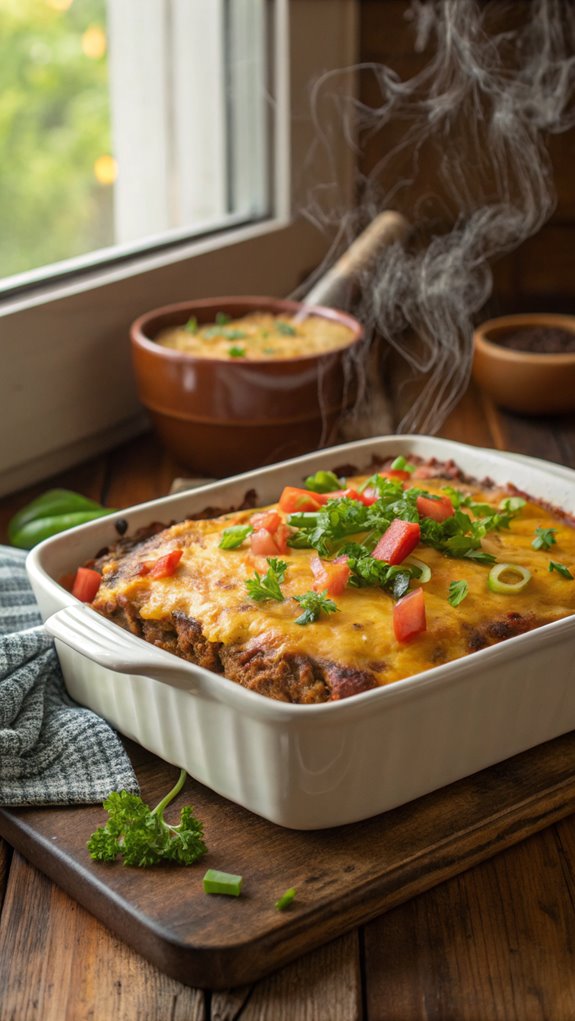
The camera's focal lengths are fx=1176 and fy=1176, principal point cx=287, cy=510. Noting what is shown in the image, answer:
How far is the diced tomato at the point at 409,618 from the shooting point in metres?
1.63

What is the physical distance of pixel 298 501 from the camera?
207cm

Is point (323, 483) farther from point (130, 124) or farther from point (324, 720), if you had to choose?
point (130, 124)

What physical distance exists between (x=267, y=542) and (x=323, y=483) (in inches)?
13.6

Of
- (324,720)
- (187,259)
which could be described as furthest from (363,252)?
(324,720)

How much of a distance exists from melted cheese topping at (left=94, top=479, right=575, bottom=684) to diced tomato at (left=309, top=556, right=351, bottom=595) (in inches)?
0.5

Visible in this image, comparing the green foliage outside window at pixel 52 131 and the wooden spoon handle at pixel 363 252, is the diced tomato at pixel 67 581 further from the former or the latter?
the wooden spoon handle at pixel 363 252

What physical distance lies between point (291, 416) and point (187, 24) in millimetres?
1321

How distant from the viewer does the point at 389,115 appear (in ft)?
11.5

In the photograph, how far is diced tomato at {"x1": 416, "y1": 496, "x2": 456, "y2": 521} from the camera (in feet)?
6.44

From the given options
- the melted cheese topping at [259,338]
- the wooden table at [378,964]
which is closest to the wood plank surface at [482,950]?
the wooden table at [378,964]

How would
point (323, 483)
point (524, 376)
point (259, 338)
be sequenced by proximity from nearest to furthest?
point (323, 483), point (259, 338), point (524, 376)

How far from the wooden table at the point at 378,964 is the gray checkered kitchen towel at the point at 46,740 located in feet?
0.36

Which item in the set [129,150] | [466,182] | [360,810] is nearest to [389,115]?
[466,182]

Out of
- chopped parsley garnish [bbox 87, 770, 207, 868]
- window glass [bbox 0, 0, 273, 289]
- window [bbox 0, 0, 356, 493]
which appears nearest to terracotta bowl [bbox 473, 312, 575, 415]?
window [bbox 0, 0, 356, 493]
